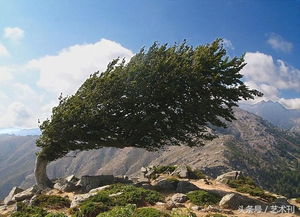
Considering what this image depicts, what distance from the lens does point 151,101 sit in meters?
35.6

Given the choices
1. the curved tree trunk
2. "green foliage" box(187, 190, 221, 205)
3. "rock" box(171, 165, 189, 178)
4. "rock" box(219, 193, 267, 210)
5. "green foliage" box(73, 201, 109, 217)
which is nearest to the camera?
"green foliage" box(73, 201, 109, 217)

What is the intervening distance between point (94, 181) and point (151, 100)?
10.6 meters

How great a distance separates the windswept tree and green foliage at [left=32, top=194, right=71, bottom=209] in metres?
8.85

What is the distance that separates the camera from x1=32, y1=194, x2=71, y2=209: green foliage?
92.1ft

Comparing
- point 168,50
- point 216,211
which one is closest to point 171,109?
point 168,50

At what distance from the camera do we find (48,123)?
1496 inches

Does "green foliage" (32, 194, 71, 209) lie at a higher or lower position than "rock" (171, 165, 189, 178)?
lower

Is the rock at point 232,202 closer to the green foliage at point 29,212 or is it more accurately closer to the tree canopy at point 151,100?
the tree canopy at point 151,100

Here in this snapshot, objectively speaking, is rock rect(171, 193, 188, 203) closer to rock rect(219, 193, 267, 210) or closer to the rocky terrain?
the rocky terrain

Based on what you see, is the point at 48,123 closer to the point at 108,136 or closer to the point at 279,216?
the point at 108,136

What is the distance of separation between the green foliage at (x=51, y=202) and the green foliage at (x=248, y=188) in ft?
60.4

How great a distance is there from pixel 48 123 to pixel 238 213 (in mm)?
22893

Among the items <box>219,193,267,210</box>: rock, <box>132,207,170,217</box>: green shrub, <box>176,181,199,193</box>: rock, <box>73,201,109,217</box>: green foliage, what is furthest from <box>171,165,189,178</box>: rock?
<box>132,207,170,217</box>: green shrub

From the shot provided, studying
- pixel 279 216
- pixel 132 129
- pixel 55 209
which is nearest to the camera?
pixel 279 216
